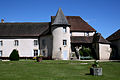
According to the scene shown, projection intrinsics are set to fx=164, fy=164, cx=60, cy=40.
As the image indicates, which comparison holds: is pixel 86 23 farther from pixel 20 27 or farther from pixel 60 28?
pixel 20 27

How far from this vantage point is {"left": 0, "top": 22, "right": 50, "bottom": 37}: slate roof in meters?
36.9

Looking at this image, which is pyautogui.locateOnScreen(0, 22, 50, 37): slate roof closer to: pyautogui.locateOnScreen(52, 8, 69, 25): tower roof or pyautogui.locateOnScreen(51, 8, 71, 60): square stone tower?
pyautogui.locateOnScreen(52, 8, 69, 25): tower roof

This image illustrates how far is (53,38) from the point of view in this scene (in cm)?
3188

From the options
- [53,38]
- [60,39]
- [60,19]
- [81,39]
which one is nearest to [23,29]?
[53,38]

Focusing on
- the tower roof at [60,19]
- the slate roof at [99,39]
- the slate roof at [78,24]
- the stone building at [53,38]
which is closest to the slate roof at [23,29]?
the stone building at [53,38]

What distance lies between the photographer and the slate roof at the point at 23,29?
1453 inches

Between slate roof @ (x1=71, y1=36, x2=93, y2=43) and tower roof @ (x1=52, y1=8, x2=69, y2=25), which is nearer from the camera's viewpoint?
tower roof @ (x1=52, y1=8, x2=69, y2=25)

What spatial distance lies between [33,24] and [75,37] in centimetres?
1088

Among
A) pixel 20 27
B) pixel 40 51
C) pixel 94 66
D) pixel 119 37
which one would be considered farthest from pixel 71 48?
pixel 94 66

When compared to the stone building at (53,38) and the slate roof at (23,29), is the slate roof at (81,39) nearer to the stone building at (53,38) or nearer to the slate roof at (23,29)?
the stone building at (53,38)

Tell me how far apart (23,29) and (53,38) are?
9.83 m

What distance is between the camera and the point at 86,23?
38.3m

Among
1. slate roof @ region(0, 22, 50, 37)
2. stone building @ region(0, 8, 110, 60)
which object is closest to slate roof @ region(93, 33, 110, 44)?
stone building @ region(0, 8, 110, 60)

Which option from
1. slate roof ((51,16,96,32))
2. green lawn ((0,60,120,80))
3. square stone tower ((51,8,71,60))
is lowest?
green lawn ((0,60,120,80))
